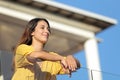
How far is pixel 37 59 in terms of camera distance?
140 inches

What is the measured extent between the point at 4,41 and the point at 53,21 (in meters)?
2.96

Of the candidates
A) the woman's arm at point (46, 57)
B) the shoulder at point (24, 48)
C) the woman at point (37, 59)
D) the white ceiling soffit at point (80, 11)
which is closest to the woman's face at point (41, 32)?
the woman at point (37, 59)

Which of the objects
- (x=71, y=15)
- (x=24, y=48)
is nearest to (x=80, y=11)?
(x=71, y=15)

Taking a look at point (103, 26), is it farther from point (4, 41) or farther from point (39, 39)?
point (39, 39)

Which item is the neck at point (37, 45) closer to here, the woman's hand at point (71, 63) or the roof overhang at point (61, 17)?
the woman's hand at point (71, 63)

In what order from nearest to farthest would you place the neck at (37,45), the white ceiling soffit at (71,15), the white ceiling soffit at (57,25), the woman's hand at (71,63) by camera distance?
the woman's hand at (71,63) → the neck at (37,45) → the white ceiling soffit at (57,25) → the white ceiling soffit at (71,15)

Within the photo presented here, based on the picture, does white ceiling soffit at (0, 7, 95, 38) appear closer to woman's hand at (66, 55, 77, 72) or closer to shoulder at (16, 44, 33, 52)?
shoulder at (16, 44, 33, 52)

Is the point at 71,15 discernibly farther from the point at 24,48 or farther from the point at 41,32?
the point at 24,48

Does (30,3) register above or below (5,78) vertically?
above

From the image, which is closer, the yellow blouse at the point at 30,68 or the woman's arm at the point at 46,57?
the woman's arm at the point at 46,57

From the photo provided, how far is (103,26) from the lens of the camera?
20.1 metres

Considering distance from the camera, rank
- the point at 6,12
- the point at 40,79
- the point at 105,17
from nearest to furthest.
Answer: the point at 40,79
the point at 6,12
the point at 105,17

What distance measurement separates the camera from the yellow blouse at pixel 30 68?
353 centimetres

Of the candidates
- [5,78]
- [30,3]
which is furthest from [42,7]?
[5,78]
